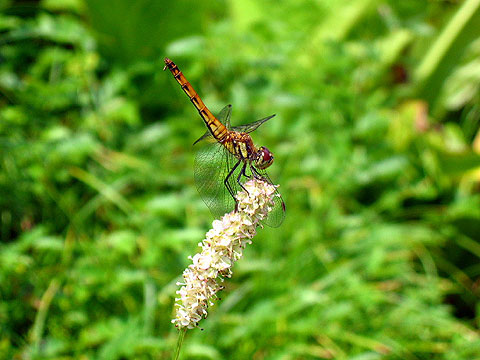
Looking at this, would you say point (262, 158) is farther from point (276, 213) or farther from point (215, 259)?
point (215, 259)

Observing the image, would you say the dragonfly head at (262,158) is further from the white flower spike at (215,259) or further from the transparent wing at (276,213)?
the white flower spike at (215,259)

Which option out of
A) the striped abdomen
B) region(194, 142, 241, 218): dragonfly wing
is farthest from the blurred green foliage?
the striped abdomen

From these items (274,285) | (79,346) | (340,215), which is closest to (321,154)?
(340,215)

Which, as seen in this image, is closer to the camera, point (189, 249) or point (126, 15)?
point (189, 249)

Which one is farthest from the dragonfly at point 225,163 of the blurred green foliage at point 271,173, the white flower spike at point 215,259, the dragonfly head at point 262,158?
the blurred green foliage at point 271,173

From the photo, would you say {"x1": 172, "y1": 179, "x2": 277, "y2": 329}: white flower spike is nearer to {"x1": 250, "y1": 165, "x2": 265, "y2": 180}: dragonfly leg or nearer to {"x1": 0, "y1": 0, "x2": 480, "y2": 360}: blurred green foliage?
{"x1": 250, "y1": 165, "x2": 265, "y2": 180}: dragonfly leg

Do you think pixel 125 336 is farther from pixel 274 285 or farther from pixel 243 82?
pixel 243 82

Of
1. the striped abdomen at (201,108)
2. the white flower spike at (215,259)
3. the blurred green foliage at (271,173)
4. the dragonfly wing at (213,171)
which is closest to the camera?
the white flower spike at (215,259)

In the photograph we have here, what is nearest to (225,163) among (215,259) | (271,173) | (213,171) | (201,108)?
(213,171)
